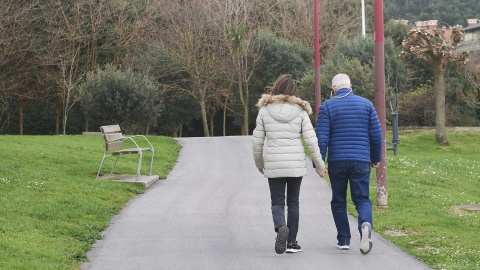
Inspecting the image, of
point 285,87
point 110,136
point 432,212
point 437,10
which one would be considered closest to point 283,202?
point 285,87

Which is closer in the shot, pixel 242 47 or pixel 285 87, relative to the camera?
pixel 285 87

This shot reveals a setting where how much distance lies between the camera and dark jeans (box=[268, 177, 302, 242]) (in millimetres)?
7134

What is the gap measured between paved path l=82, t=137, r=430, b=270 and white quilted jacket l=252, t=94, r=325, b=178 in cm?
89

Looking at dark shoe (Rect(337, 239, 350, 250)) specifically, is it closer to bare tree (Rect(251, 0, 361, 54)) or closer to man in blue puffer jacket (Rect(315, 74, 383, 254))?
man in blue puffer jacket (Rect(315, 74, 383, 254))

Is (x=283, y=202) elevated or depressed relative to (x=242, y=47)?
depressed

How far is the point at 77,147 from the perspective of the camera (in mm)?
20031

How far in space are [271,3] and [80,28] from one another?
51.5 feet

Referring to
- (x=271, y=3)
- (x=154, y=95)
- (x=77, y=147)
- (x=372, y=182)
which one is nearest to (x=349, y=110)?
(x=372, y=182)

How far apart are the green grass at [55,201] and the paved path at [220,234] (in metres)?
0.25

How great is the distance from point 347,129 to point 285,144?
666 mm

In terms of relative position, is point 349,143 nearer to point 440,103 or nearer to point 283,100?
point 283,100

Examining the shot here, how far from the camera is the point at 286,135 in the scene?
7.04m

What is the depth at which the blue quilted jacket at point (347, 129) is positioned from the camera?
7090 millimetres

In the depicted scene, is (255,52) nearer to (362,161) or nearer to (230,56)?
(230,56)
